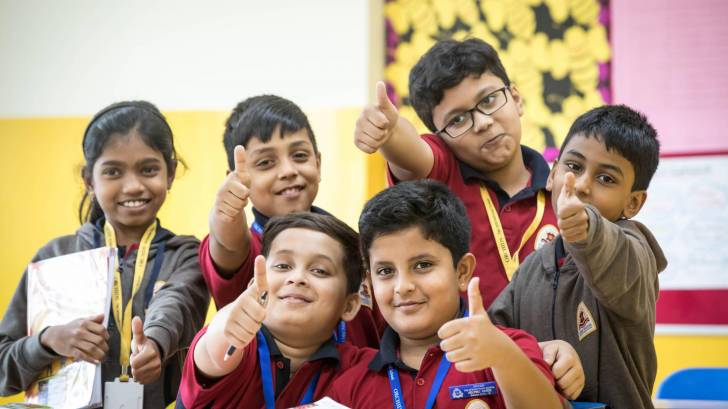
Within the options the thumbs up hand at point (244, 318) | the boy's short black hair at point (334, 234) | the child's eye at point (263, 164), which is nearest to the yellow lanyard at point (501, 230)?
the boy's short black hair at point (334, 234)

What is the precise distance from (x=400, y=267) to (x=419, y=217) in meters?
0.14

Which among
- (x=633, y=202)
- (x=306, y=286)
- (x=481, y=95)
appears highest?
(x=481, y=95)

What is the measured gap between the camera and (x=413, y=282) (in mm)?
1875

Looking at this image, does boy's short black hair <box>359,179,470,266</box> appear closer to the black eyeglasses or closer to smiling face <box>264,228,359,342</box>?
smiling face <box>264,228,359,342</box>

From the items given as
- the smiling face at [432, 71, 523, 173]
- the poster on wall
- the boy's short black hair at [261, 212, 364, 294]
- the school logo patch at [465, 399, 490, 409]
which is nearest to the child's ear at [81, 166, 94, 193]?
the boy's short black hair at [261, 212, 364, 294]

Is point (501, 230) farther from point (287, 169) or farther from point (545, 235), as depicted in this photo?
point (287, 169)

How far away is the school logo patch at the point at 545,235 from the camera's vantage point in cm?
237

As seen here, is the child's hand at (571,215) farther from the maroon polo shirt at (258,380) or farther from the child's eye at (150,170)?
the child's eye at (150,170)

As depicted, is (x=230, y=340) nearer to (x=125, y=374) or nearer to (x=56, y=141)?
(x=125, y=374)

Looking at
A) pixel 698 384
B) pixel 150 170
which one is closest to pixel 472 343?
pixel 150 170

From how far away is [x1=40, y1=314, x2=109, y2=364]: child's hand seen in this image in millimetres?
2287

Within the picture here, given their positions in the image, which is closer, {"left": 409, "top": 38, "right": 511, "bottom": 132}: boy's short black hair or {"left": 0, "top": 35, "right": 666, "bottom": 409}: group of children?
{"left": 0, "top": 35, "right": 666, "bottom": 409}: group of children

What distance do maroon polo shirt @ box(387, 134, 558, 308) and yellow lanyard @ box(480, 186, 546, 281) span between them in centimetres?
1

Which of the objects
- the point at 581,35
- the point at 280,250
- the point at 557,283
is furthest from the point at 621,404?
the point at 581,35
